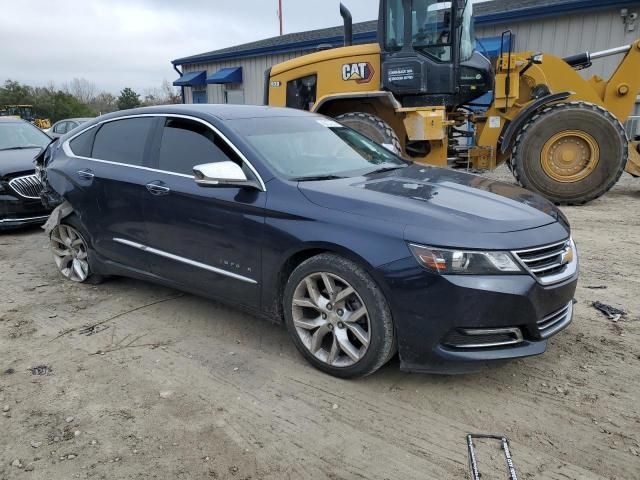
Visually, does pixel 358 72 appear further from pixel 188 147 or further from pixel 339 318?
pixel 339 318

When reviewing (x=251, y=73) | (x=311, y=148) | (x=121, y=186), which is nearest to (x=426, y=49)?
(x=311, y=148)

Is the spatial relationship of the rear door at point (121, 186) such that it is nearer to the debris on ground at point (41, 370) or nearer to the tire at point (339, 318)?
the debris on ground at point (41, 370)

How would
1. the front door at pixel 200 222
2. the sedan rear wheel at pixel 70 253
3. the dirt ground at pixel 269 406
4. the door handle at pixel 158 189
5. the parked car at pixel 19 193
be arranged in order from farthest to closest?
the parked car at pixel 19 193
the sedan rear wheel at pixel 70 253
the door handle at pixel 158 189
the front door at pixel 200 222
the dirt ground at pixel 269 406

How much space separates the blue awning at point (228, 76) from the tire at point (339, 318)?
63.7ft

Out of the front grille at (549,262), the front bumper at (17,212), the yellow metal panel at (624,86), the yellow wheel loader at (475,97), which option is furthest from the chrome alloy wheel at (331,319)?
the yellow metal panel at (624,86)

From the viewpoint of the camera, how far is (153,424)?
8.54 ft

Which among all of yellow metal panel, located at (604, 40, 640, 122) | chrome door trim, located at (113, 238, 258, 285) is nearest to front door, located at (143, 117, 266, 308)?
chrome door trim, located at (113, 238, 258, 285)

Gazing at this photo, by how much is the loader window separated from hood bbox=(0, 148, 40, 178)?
4269 mm

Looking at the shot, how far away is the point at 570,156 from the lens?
7414 mm

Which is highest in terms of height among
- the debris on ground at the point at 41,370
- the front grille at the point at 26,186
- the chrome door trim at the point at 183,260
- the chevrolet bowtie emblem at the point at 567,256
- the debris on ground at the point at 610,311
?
the front grille at the point at 26,186

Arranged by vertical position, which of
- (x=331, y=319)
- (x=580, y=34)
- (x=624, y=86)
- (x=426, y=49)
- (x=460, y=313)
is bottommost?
(x=331, y=319)

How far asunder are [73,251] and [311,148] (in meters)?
2.67

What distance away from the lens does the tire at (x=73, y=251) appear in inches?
179

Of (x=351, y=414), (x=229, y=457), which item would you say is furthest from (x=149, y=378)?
(x=351, y=414)
